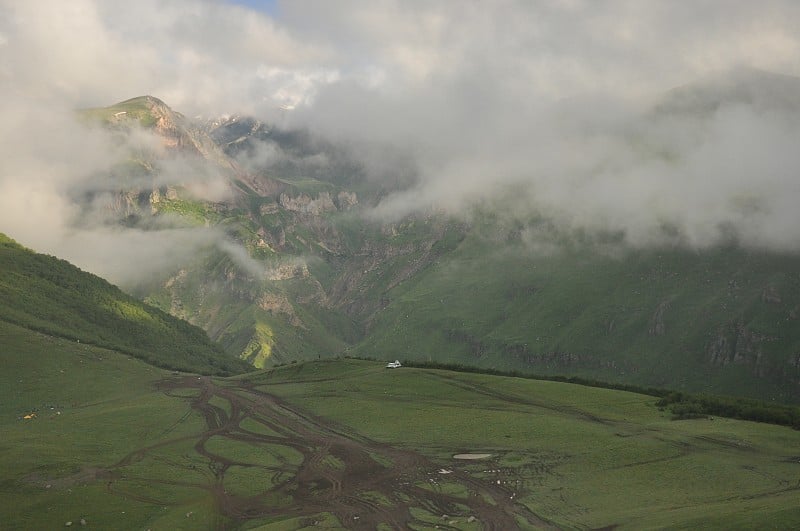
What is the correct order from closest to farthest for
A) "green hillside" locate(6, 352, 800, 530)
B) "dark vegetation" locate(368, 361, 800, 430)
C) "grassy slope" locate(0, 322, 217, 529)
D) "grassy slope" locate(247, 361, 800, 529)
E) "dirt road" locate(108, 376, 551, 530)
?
"grassy slope" locate(247, 361, 800, 529) < "dirt road" locate(108, 376, 551, 530) < "green hillside" locate(6, 352, 800, 530) < "grassy slope" locate(0, 322, 217, 529) < "dark vegetation" locate(368, 361, 800, 430)

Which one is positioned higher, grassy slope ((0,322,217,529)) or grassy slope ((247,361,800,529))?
grassy slope ((247,361,800,529))

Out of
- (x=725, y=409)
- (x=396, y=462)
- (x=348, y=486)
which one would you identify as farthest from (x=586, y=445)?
(x=725, y=409)

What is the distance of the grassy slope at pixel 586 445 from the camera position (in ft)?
217

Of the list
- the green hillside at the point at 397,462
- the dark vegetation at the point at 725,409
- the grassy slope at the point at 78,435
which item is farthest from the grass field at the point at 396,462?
the dark vegetation at the point at 725,409

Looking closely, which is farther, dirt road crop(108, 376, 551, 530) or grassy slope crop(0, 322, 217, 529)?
grassy slope crop(0, 322, 217, 529)

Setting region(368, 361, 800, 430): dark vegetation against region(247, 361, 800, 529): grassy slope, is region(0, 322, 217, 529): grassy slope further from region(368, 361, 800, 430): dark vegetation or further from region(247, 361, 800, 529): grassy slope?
region(368, 361, 800, 430): dark vegetation

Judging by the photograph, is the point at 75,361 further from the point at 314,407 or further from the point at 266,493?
the point at 266,493

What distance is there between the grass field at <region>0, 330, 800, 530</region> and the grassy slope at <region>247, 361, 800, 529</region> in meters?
0.38

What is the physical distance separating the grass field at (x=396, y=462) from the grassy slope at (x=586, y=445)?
14.8 inches

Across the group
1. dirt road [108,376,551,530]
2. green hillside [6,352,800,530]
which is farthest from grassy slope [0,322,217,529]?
dirt road [108,376,551,530]

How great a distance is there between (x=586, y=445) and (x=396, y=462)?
30.1 meters

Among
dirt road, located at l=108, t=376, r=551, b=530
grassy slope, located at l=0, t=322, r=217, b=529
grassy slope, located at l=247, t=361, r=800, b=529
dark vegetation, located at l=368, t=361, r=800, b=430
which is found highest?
dark vegetation, located at l=368, t=361, r=800, b=430

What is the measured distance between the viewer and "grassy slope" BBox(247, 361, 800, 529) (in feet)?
217

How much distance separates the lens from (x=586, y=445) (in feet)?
307
